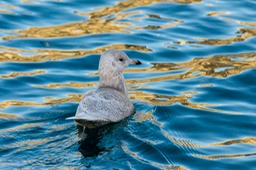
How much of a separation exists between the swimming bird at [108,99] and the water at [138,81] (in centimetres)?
19

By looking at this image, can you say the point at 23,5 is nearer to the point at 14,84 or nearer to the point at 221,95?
the point at 14,84

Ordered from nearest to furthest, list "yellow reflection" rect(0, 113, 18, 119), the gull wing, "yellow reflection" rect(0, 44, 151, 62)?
the gull wing → "yellow reflection" rect(0, 113, 18, 119) → "yellow reflection" rect(0, 44, 151, 62)

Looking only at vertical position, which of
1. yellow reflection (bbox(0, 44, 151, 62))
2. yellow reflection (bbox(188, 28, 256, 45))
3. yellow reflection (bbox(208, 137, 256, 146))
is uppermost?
yellow reflection (bbox(0, 44, 151, 62))

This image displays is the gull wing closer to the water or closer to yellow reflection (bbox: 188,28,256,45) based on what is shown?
the water

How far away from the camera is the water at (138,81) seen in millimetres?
9891

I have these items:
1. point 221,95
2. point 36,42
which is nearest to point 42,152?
point 221,95

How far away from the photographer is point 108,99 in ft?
35.9

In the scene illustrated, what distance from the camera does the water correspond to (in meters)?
9.89

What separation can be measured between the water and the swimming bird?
19cm

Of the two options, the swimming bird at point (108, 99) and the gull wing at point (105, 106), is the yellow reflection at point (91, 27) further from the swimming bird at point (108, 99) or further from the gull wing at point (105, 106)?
the gull wing at point (105, 106)

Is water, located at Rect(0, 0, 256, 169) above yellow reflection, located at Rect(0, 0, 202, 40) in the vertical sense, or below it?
below

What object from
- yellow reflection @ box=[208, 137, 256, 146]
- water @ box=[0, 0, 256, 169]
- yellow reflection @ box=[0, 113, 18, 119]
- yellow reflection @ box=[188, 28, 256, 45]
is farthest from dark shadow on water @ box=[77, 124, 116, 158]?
yellow reflection @ box=[188, 28, 256, 45]

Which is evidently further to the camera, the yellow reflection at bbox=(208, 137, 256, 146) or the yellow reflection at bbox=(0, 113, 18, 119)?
the yellow reflection at bbox=(0, 113, 18, 119)

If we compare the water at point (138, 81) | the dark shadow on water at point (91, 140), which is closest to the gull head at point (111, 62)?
the water at point (138, 81)
